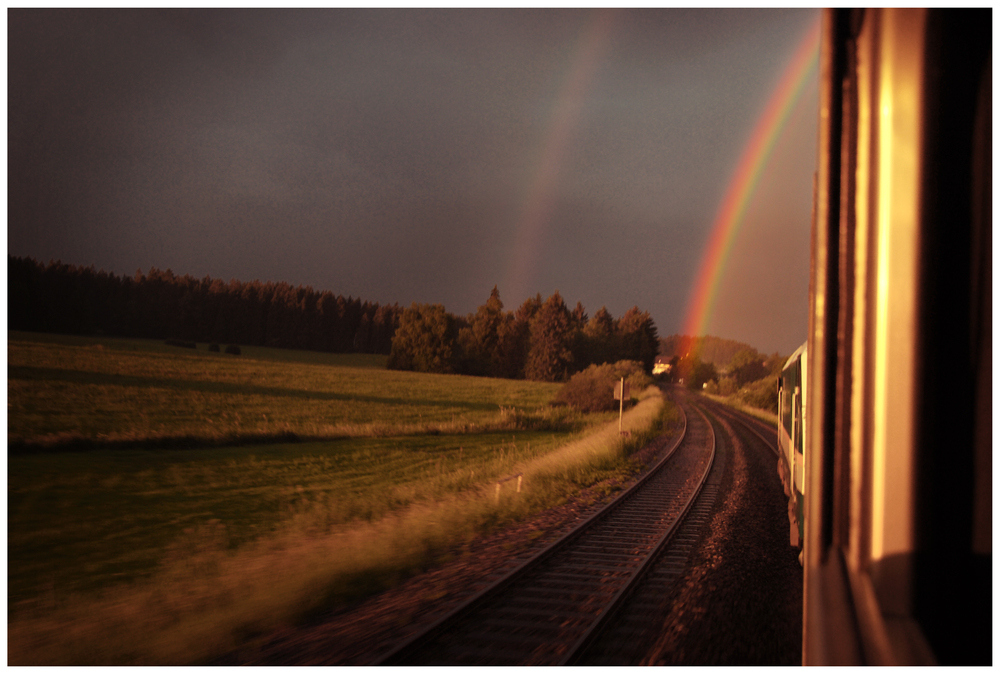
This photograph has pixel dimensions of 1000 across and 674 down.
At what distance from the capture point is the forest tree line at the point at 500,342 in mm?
87062

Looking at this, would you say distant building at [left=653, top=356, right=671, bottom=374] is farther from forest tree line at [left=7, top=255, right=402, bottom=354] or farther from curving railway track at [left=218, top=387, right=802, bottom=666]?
curving railway track at [left=218, top=387, right=802, bottom=666]

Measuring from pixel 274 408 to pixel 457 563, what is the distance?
2928 centimetres

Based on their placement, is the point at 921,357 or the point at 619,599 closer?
the point at 921,357

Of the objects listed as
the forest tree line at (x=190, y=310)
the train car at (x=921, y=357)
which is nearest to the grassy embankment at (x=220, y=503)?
the train car at (x=921, y=357)

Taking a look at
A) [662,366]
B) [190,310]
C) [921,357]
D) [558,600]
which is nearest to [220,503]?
[558,600]

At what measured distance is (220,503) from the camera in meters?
12.7

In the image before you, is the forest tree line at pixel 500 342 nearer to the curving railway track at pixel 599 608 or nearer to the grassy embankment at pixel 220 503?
the grassy embankment at pixel 220 503

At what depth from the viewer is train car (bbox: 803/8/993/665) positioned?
5.90 ft

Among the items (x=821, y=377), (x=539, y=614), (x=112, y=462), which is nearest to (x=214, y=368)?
(x=112, y=462)

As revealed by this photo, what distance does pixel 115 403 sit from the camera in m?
28.6

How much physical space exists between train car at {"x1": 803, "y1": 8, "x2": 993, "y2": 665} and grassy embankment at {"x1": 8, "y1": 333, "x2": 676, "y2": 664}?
5075 mm

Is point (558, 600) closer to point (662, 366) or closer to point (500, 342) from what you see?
point (500, 342)

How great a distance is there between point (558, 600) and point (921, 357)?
500cm

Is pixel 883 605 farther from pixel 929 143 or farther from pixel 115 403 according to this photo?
pixel 115 403
